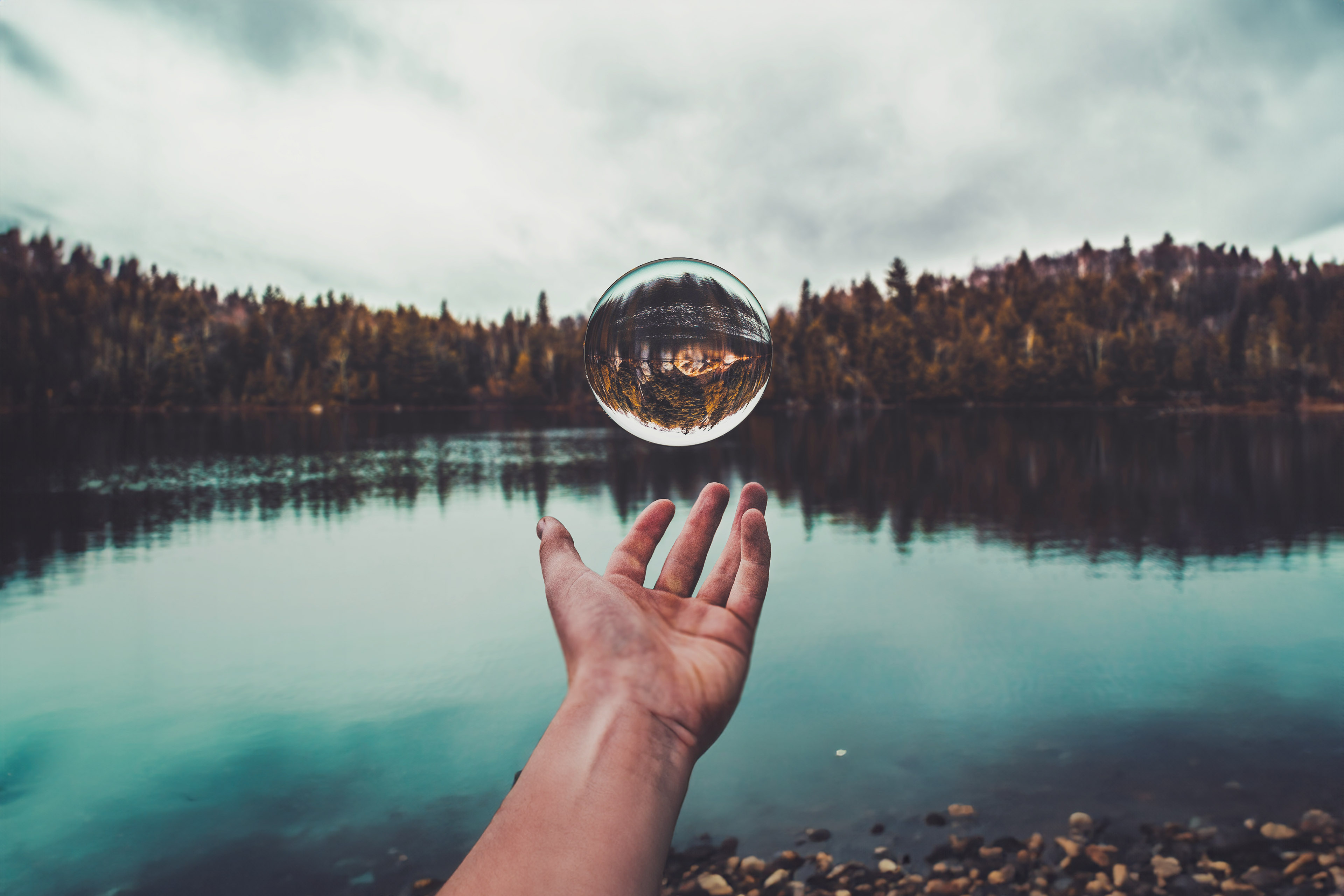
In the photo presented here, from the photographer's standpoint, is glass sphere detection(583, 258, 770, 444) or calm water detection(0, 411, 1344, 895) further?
calm water detection(0, 411, 1344, 895)

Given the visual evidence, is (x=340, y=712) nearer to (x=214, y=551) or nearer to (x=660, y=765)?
(x=660, y=765)

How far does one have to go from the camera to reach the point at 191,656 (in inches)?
547

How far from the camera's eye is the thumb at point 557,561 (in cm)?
282

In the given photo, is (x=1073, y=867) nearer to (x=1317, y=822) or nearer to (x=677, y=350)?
(x=1317, y=822)

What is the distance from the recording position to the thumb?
2.82 m

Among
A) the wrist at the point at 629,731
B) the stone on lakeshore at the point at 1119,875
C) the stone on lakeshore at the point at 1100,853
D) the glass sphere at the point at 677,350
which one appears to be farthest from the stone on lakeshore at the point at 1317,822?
the wrist at the point at 629,731

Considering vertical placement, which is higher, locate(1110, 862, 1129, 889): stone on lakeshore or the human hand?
the human hand

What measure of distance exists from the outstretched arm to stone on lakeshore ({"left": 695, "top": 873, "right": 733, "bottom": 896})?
16.2ft

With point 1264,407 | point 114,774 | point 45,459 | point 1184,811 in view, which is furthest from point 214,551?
point 1264,407

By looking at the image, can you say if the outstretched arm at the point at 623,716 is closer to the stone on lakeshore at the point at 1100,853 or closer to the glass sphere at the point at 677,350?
the glass sphere at the point at 677,350

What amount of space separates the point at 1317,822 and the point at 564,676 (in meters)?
9.45

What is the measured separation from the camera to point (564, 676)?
12.3 m

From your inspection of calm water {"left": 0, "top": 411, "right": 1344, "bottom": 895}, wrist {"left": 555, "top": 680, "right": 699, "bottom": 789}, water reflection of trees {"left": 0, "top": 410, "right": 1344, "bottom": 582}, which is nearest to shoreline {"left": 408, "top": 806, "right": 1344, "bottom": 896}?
calm water {"left": 0, "top": 411, "right": 1344, "bottom": 895}

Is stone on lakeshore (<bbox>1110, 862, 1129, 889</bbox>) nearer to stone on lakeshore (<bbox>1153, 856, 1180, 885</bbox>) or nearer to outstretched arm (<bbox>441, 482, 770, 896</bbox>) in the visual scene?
stone on lakeshore (<bbox>1153, 856, 1180, 885</bbox>)
